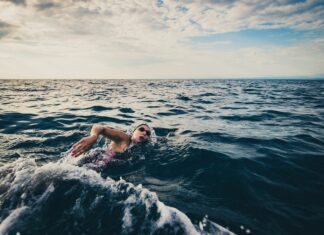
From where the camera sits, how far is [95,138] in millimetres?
3879

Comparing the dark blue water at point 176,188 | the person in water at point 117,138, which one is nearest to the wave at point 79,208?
the dark blue water at point 176,188

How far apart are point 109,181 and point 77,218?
87cm

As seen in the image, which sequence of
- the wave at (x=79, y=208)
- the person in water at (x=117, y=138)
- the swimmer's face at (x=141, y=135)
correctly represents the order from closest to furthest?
the wave at (x=79, y=208)
the person in water at (x=117, y=138)
the swimmer's face at (x=141, y=135)

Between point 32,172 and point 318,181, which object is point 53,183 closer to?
point 32,172

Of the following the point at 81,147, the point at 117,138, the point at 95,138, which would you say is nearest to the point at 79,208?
the point at 81,147

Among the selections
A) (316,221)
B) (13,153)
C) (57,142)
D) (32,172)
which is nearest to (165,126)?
(57,142)

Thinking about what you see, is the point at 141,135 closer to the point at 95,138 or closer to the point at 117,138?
the point at 117,138

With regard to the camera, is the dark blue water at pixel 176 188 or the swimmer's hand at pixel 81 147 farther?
the swimmer's hand at pixel 81 147

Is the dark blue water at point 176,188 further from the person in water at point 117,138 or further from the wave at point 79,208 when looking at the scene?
the person in water at point 117,138

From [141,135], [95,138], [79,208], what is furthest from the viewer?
[141,135]

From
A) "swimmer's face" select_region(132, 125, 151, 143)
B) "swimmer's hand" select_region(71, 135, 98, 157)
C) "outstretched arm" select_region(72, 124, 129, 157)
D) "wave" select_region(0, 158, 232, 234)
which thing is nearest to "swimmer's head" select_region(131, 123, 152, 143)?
"swimmer's face" select_region(132, 125, 151, 143)

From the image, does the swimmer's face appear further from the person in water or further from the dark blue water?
the dark blue water

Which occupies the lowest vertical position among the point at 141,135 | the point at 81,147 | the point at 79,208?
the point at 141,135

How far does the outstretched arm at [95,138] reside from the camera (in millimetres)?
3579
